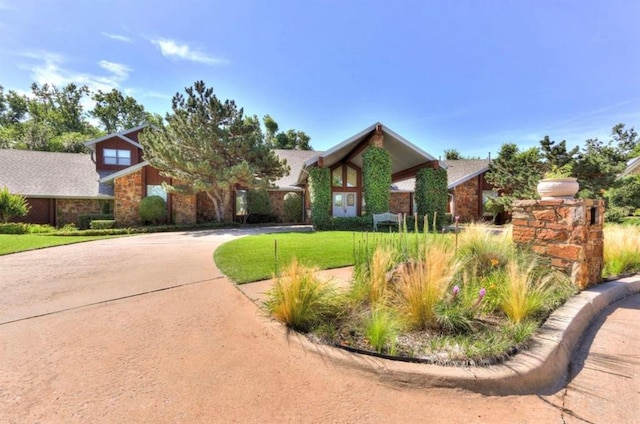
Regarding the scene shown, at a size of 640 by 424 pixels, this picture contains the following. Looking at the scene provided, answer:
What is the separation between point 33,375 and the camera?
234cm

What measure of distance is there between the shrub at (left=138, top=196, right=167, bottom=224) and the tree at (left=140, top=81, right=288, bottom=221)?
1427 millimetres

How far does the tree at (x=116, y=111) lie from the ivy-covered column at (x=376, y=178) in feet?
119

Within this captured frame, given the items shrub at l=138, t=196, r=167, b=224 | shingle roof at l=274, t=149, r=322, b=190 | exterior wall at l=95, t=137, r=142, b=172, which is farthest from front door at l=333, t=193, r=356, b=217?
exterior wall at l=95, t=137, r=142, b=172

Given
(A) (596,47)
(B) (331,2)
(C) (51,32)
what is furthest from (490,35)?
(C) (51,32)

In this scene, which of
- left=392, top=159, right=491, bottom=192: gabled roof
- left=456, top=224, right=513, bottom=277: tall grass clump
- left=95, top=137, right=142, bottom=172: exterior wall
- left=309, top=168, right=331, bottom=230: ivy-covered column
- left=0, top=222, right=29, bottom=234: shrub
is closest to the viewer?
left=456, top=224, right=513, bottom=277: tall grass clump

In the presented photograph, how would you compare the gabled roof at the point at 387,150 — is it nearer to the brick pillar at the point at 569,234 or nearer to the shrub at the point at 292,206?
the shrub at the point at 292,206

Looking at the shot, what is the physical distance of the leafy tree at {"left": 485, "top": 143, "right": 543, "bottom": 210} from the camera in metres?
14.9

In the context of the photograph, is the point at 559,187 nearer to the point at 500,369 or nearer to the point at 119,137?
the point at 500,369

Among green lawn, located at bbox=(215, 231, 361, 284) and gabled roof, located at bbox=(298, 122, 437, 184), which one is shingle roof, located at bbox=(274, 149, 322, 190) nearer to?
gabled roof, located at bbox=(298, 122, 437, 184)

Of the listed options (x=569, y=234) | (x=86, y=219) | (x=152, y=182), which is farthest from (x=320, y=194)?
(x=86, y=219)

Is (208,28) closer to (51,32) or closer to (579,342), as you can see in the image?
(51,32)

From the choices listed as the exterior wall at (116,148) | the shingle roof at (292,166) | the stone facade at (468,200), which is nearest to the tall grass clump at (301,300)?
the shingle roof at (292,166)

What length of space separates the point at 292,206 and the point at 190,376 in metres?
16.8

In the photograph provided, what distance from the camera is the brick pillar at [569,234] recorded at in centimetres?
414
